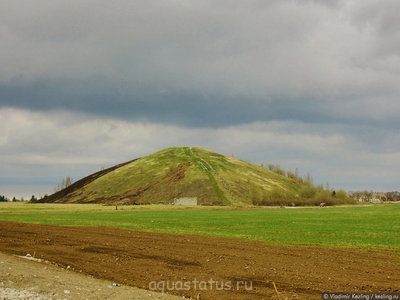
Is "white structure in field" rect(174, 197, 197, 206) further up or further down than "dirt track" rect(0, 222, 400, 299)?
further up

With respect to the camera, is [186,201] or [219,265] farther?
[186,201]

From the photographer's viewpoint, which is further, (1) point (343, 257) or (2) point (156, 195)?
(2) point (156, 195)

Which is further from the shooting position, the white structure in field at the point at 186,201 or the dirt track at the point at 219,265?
the white structure in field at the point at 186,201

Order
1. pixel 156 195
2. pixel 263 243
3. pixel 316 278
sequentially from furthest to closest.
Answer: pixel 156 195 → pixel 263 243 → pixel 316 278

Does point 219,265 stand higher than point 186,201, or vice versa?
point 186,201

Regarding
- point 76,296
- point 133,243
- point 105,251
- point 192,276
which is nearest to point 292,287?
point 192,276

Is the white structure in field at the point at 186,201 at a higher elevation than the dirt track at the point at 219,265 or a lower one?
higher

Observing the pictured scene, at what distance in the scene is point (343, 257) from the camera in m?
27.4

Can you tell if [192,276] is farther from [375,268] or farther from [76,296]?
[375,268]

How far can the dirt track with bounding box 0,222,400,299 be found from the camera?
18.3 meters

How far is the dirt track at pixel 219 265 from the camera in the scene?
18297mm

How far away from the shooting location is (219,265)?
23.3m

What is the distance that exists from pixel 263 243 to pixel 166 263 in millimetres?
13689

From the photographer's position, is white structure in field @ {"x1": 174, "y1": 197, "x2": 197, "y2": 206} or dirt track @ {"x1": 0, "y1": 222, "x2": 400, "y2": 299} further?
white structure in field @ {"x1": 174, "y1": 197, "x2": 197, "y2": 206}
